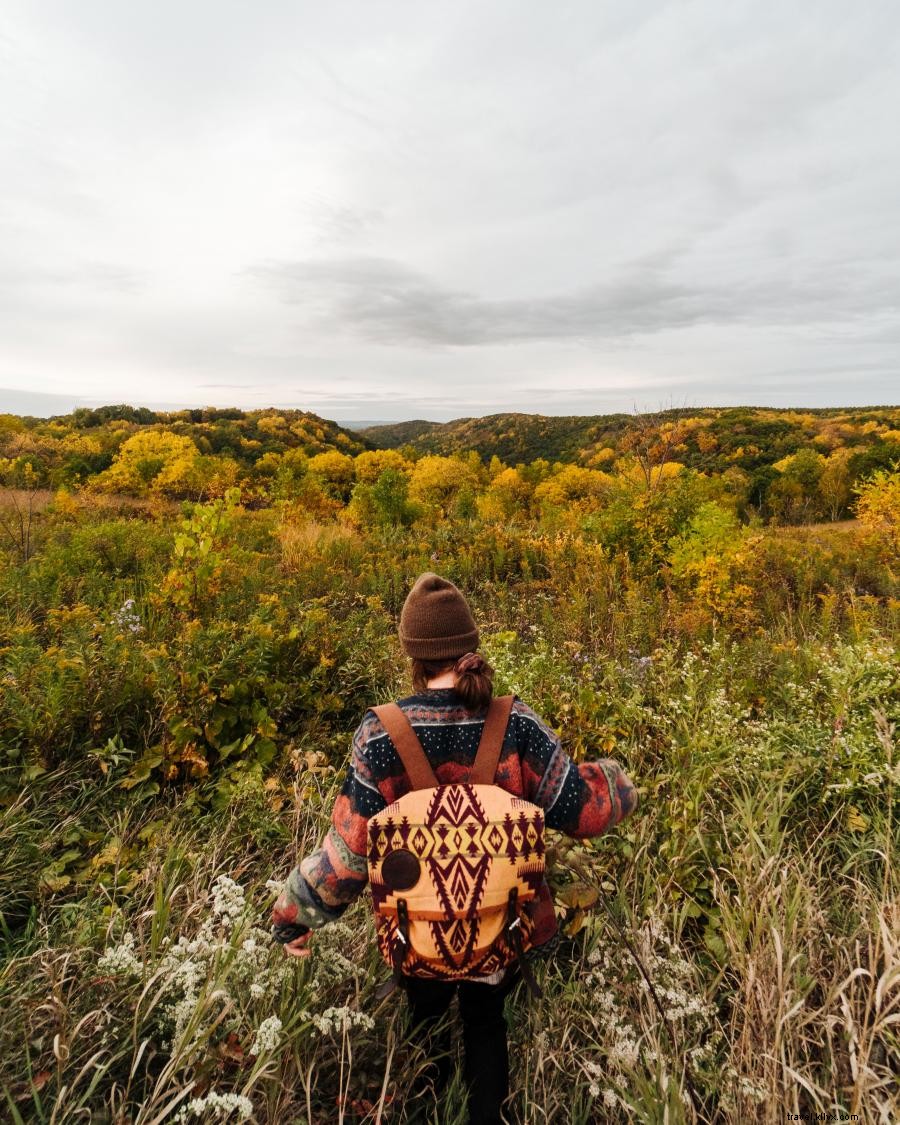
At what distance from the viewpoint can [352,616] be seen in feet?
17.6

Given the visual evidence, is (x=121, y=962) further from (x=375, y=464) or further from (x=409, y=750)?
(x=375, y=464)

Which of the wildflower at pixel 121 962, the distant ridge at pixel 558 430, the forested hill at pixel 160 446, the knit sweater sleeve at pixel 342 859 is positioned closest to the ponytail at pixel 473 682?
the knit sweater sleeve at pixel 342 859

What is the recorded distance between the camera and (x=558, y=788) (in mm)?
1630

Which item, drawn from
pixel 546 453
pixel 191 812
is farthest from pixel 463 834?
pixel 546 453

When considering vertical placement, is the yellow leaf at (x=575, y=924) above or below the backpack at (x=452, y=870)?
below

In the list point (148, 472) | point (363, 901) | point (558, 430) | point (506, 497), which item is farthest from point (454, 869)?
point (558, 430)

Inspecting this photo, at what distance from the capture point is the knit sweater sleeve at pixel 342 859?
1593 millimetres

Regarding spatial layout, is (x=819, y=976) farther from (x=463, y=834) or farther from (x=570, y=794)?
(x=463, y=834)

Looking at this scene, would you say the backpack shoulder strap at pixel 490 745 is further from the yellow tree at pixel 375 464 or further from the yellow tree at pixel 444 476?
the yellow tree at pixel 375 464

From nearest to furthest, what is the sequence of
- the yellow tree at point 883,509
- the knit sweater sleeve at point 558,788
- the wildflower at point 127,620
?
1. the knit sweater sleeve at point 558,788
2. the wildflower at point 127,620
3. the yellow tree at point 883,509

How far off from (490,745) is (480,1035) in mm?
1035

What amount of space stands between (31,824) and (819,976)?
12.0 feet

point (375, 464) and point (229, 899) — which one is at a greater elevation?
point (375, 464)

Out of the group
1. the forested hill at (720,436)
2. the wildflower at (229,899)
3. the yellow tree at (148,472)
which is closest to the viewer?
the wildflower at (229,899)
